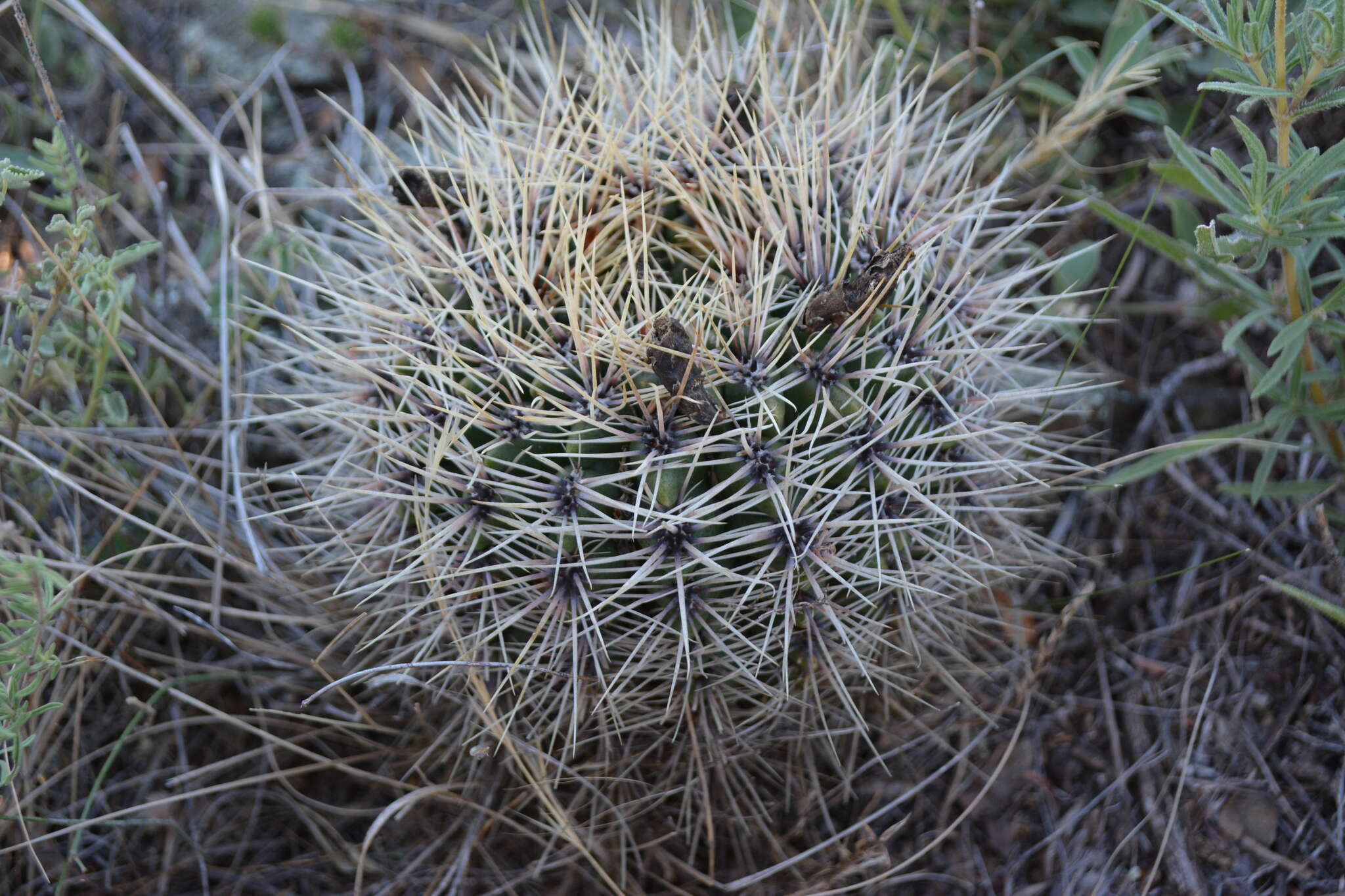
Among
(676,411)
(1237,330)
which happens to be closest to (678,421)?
(676,411)

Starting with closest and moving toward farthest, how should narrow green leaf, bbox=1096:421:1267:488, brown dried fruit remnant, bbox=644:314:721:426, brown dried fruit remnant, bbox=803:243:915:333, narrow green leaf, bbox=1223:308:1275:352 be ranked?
brown dried fruit remnant, bbox=644:314:721:426
brown dried fruit remnant, bbox=803:243:915:333
narrow green leaf, bbox=1223:308:1275:352
narrow green leaf, bbox=1096:421:1267:488

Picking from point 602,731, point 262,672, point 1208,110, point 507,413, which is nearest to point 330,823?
point 262,672

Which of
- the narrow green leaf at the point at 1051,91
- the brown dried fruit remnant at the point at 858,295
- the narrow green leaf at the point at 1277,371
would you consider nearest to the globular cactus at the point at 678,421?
the brown dried fruit remnant at the point at 858,295

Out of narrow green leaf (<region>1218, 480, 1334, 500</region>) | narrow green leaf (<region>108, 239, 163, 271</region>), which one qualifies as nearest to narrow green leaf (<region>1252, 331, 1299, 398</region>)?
narrow green leaf (<region>1218, 480, 1334, 500</region>)

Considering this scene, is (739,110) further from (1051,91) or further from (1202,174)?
(1051,91)

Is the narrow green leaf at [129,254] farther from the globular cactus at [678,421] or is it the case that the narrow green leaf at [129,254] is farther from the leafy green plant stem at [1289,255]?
the leafy green plant stem at [1289,255]

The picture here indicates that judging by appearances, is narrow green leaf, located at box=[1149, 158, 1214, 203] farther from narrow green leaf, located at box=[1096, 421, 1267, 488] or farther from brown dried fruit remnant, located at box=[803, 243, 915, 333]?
brown dried fruit remnant, located at box=[803, 243, 915, 333]
